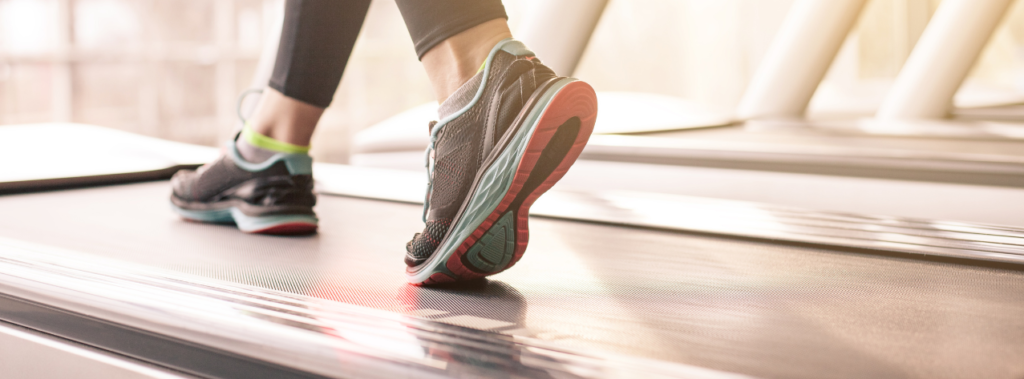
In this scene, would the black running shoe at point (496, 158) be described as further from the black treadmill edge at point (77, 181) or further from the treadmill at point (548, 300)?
the black treadmill edge at point (77, 181)

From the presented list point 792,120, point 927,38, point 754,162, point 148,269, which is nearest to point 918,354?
point 148,269

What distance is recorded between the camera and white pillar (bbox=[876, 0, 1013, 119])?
107 inches

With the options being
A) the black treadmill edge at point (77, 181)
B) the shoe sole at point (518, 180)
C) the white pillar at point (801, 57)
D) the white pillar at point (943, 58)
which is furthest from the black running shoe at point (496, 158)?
the white pillar at point (943, 58)

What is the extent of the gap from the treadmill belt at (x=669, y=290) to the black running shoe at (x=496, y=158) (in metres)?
0.06

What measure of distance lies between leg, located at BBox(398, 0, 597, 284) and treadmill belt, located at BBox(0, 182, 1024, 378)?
0.19 ft

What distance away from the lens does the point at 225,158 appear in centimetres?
117

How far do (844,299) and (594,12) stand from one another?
1.36 metres

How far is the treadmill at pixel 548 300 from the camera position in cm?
57

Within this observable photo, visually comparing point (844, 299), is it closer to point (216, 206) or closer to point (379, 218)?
point (379, 218)

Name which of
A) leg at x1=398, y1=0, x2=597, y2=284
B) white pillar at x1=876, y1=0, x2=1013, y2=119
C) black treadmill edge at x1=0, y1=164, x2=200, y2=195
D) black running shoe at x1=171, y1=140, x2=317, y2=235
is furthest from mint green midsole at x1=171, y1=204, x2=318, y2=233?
white pillar at x1=876, y1=0, x2=1013, y2=119

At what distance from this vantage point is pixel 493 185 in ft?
2.27

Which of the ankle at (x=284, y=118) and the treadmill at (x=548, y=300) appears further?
the ankle at (x=284, y=118)

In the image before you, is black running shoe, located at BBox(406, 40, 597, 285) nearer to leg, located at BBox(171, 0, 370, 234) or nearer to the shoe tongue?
the shoe tongue

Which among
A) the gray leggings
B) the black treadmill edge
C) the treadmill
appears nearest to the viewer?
the treadmill
